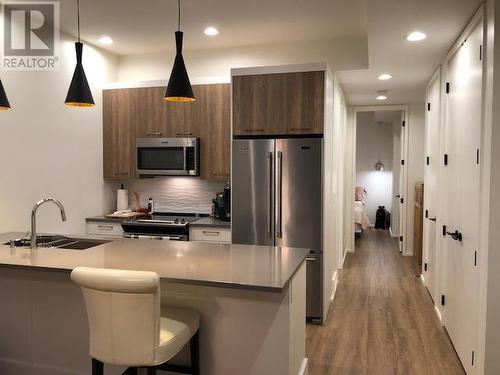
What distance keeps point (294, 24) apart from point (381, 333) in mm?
2980

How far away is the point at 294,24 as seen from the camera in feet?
13.1

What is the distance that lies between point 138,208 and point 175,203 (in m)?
0.48

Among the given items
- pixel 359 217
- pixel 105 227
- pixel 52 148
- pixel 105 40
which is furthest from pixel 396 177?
pixel 52 148

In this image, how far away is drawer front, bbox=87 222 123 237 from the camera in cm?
448

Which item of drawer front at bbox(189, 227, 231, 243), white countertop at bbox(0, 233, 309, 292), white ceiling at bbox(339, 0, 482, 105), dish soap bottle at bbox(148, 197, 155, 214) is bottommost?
drawer front at bbox(189, 227, 231, 243)

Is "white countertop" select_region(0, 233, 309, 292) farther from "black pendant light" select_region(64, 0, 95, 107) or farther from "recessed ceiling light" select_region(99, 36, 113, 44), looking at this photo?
"recessed ceiling light" select_region(99, 36, 113, 44)

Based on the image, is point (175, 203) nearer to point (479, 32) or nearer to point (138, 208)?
point (138, 208)

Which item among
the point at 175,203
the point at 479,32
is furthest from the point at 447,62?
the point at 175,203

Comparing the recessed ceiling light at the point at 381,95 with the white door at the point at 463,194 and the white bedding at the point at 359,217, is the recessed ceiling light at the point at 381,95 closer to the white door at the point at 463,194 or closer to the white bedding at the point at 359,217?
the white door at the point at 463,194

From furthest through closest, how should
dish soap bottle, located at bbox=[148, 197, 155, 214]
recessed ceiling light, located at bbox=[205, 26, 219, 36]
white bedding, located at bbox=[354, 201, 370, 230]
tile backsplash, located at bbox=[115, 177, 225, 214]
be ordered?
white bedding, located at bbox=[354, 201, 370, 230] < dish soap bottle, located at bbox=[148, 197, 155, 214] < tile backsplash, located at bbox=[115, 177, 225, 214] < recessed ceiling light, located at bbox=[205, 26, 219, 36]

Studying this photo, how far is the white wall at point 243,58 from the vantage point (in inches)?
172

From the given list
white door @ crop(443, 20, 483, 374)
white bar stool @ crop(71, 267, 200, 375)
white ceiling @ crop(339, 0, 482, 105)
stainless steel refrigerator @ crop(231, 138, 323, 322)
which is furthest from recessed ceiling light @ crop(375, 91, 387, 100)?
white bar stool @ crop(71, 267, 200, 375)

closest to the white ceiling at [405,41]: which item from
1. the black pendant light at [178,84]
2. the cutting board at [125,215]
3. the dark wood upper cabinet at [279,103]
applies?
the dark wood upper cabinet at [279,103]

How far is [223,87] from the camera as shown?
4.37 m
